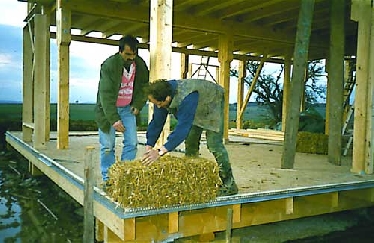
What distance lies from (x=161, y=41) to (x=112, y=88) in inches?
27.2

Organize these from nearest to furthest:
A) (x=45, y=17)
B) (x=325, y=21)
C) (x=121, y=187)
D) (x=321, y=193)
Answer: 1. (x=121, y=187)
2. (x=321, y=193)
3. (x=45, y=17)
4. (x=325, y=21)

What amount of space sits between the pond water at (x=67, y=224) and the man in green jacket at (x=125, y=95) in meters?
1.47

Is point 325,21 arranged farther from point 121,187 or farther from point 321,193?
point 121,187

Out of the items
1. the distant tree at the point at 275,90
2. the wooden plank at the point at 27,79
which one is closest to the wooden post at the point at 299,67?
the wooden plank at the point at 27,79

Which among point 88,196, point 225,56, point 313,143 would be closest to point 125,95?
point 88,196

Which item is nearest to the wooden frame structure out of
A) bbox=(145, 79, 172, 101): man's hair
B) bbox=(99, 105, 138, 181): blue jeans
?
bbox=(99, 105, 138, 181): blue jeans

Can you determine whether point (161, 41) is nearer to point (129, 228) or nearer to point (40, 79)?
point (129, 228)

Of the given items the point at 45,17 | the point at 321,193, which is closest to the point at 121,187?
the point at 321,193

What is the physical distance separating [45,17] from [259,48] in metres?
6.78

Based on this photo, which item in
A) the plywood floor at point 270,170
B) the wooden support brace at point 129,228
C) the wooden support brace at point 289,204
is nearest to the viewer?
the wooden support brace at point 129,228

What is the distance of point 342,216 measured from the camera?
20.2 ft

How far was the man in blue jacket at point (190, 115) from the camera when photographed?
3.22 metres

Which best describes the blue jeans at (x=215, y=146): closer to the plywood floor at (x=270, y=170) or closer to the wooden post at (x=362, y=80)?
the plywood floor at (x=270, y=170)

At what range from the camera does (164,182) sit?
3.24 meters
